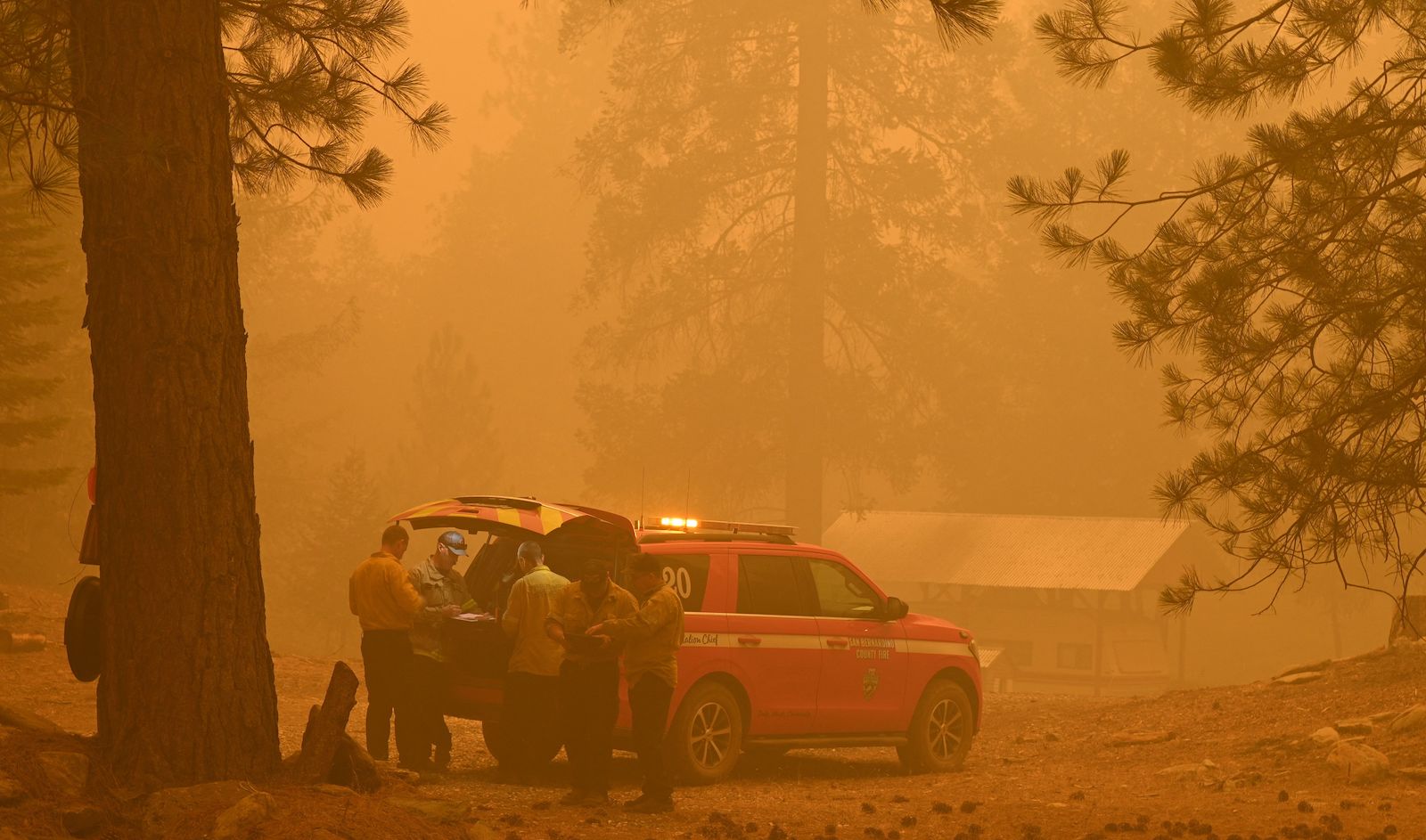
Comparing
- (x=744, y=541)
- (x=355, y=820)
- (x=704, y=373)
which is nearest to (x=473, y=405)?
(x=704, y=373)

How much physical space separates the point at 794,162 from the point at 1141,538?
44.0 feet

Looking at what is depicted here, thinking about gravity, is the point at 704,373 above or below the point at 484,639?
above

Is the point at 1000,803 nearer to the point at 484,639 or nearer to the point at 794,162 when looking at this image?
the point at 484,639

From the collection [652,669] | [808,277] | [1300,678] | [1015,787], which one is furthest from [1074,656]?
[652,669]

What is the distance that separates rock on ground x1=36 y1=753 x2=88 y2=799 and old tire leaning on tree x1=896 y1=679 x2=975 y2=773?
7689 millimetres

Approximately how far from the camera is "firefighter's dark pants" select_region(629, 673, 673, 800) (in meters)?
10.3

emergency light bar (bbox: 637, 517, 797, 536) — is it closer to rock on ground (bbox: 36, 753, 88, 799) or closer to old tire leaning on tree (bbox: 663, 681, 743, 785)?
old tire leaning on tree (bbox: 663, 681, 743, 785)

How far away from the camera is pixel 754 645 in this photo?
487 inches

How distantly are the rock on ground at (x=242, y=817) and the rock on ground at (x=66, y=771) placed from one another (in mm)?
803

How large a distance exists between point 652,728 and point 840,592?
11.1 ft

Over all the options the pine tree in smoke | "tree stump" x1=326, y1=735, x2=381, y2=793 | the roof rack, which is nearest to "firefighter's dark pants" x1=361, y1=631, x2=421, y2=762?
the roof rack

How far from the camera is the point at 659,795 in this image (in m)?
10.3

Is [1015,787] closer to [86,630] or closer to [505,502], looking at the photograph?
[505,502]

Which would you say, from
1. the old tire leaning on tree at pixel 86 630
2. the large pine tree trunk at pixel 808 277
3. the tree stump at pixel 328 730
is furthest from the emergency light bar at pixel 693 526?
the large pine tree trunk at pixel 808 277
